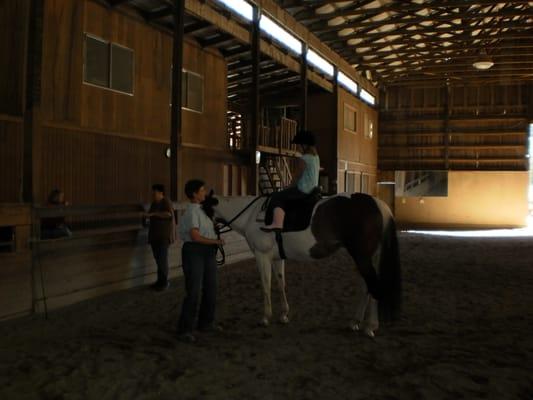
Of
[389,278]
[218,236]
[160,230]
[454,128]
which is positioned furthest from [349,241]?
[454,128]

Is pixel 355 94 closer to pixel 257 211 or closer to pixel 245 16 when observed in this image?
pixel 245 16

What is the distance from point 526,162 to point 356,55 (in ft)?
32.5

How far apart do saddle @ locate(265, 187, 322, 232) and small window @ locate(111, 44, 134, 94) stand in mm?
6681

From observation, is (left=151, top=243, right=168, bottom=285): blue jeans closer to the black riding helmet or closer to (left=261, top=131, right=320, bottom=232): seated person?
(left=261, top=131, right=320, bottom=232): seated person

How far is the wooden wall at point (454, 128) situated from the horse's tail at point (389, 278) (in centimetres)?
1947

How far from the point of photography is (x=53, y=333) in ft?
17.1

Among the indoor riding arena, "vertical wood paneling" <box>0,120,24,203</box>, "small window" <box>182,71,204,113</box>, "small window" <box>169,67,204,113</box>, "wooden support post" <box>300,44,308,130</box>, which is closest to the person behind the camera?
the indoor riding arena

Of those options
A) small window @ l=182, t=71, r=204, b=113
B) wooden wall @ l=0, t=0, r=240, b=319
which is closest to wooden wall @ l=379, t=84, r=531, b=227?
wooden wall @ l=0, t=0, r=240, b=319

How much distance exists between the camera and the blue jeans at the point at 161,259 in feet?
24.6

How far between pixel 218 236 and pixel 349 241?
4.75ft

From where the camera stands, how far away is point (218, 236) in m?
5.41

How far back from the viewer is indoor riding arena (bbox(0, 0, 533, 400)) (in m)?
4.16

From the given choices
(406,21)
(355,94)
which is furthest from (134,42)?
(355,94)

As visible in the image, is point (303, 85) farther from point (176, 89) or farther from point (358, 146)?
point (358, 146)
